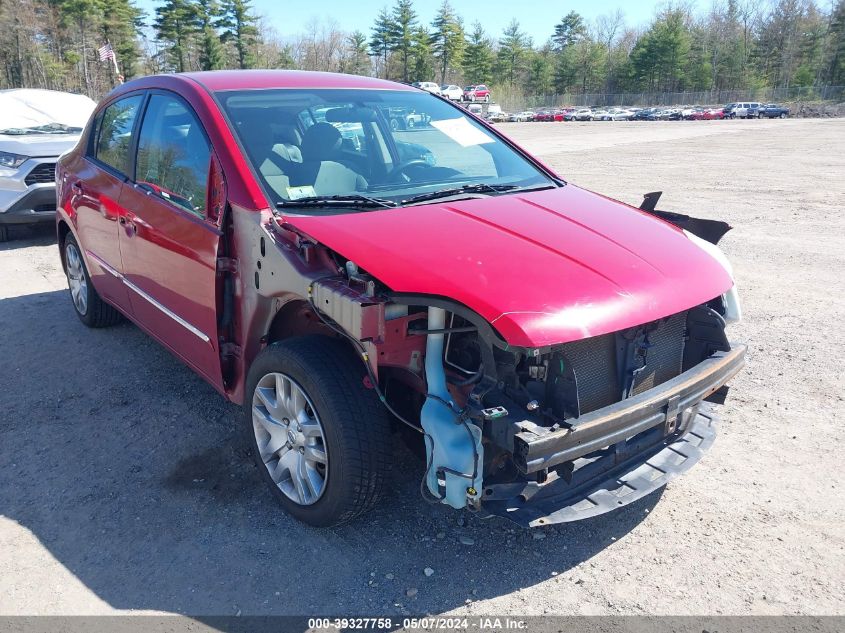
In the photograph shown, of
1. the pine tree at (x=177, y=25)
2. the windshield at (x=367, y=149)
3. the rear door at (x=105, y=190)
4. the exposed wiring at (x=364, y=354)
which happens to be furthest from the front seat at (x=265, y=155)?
the pine tree at (x=177, y=25)

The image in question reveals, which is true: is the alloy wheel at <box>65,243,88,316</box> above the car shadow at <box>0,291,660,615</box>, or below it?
above

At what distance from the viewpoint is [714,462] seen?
3480 millimetres

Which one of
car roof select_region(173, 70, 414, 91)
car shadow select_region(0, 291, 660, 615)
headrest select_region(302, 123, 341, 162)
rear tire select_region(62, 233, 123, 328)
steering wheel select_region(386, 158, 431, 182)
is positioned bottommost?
car shadow select_region(0, 291, 660, 615)

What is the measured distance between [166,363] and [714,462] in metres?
3.57

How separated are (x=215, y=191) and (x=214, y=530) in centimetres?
157

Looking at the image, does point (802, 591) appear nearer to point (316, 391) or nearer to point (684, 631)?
point (684, 631)

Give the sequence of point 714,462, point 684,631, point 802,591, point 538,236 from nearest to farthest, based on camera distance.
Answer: point 684,631 < point 802,591 < point 538,236 < point 714,462

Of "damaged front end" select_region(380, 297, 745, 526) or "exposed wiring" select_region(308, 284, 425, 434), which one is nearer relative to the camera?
"damaged front end" select_region(380, 297, 745, 526)

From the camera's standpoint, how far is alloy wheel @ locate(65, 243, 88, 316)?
519cm

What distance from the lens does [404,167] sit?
12.0 ft

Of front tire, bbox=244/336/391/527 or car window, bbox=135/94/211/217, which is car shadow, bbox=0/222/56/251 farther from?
front tire, bbox=244/336/391/527

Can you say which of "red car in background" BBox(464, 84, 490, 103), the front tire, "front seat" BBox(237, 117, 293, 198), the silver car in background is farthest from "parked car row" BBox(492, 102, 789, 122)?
the front tire

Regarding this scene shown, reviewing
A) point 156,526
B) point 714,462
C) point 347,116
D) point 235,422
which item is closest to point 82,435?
point 235,422

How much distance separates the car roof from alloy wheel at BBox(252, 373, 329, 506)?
1.71 m
